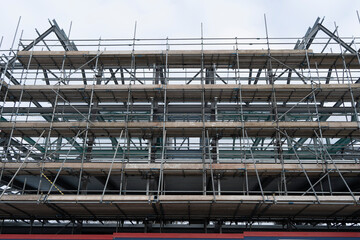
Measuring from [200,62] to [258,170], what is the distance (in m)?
7.55

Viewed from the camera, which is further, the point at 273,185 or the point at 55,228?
the point at 273,185

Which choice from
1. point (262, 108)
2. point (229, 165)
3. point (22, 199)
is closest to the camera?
point (22, 199)

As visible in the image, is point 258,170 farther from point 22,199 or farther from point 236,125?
point 22,199

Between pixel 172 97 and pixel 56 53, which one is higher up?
pixel 56 53

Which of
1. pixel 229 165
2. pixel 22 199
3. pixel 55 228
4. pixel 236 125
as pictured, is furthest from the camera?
pixel 55 228

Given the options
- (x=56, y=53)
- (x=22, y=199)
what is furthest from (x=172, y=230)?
(x=56, y=53)

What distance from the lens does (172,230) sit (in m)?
16.1

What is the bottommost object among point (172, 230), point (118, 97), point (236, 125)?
point (172, 230)

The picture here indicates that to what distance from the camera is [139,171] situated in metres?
15.1

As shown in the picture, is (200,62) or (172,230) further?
(200,62)

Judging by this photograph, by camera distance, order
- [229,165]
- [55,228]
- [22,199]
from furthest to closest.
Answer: [55,228] < [229,165] < [22,199]

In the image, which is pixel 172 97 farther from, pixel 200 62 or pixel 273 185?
pixel 273 185

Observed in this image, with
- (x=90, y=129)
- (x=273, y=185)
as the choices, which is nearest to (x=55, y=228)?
(x=90, y=129)

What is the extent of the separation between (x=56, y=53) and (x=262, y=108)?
42.3ft
